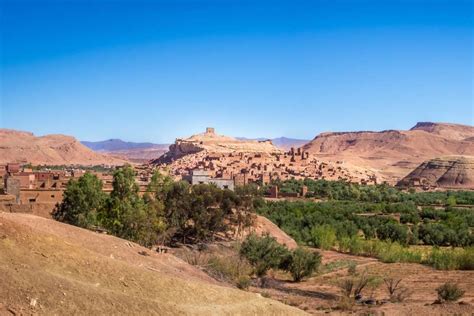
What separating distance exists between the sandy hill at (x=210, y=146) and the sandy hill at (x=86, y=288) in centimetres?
9979

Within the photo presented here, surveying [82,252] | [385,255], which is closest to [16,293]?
[82,252]

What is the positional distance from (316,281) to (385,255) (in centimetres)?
737

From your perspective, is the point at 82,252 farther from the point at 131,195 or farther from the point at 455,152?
the point at 455,152

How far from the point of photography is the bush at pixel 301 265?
24719mm

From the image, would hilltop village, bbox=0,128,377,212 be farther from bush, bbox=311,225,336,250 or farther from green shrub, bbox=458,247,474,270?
green shrub, bbox=458,247,474,270

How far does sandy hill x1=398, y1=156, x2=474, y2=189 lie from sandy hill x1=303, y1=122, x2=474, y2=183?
22.3 meters

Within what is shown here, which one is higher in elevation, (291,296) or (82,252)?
(82,252)

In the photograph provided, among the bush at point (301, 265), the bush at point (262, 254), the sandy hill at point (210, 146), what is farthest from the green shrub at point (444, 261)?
the sandy hill at point (210, 146)

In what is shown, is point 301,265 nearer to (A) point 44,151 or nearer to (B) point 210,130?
(A) point 44,151

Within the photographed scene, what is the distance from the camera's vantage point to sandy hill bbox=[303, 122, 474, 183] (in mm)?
137125

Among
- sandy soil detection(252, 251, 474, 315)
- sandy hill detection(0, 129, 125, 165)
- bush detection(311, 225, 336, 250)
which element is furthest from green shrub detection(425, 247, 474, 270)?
sandy hill detection(0, 129, 125, 165)

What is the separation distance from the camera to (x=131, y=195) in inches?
1046

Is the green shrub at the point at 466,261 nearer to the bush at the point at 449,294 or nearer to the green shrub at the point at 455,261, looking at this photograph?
the green shrub at the point at 455,261

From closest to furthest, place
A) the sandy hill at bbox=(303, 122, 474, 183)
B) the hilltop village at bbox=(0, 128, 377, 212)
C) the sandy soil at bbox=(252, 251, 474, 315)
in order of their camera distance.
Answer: the sandy soil at bbox=(252, 251, 474, 315) → the hilltop village at bbox=(0, 128, 377, 212) → the sandy hill at bbox=(303, 122, 474, 183)
